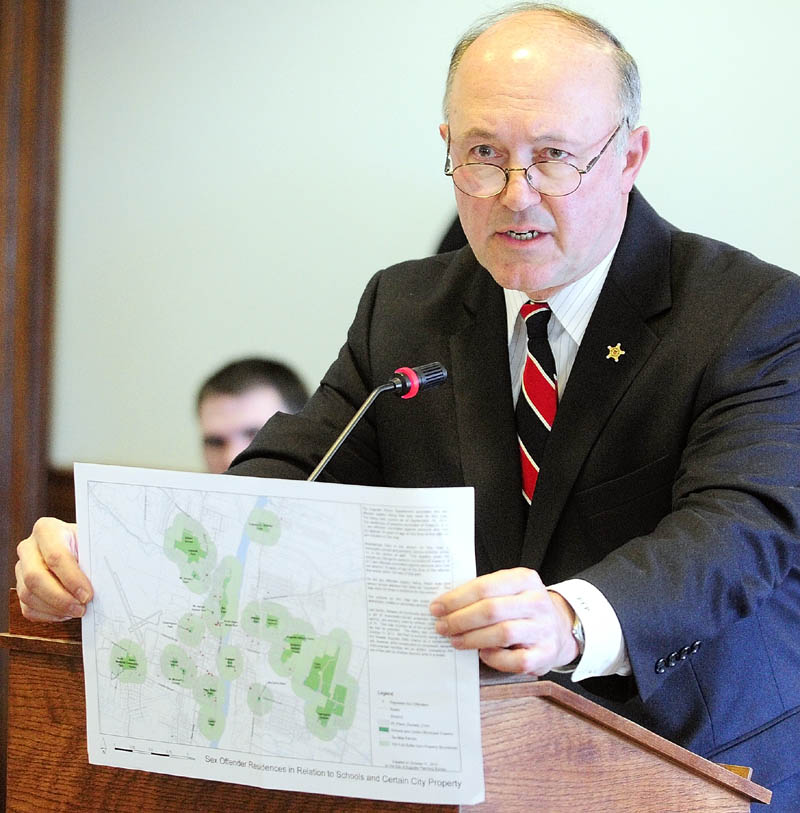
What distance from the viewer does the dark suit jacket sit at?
4.83 ft

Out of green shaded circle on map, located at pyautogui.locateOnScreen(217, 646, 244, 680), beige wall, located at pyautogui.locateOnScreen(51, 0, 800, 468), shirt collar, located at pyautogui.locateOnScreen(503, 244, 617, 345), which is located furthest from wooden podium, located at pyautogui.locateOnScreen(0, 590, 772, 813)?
beige wall, located at pyautogui.locateOnScreen(51, 0, 800, 468)

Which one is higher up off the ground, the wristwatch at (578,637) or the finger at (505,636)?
the finger at (505,636)

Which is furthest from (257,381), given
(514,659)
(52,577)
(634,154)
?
(514,659)

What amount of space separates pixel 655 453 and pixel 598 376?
0.15 m

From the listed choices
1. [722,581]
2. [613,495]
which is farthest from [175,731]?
[613,495]

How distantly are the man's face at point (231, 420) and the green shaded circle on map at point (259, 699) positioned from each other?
89.1 inches

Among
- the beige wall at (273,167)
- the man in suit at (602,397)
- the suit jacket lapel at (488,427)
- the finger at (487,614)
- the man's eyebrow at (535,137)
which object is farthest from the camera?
the beige wall at (273,167)

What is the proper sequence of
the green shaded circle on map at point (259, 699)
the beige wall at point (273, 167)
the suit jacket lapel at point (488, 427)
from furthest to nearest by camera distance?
the beige wall at point (273, 167) → the suit jacket lapel at point (488, 427) → the green shaded circle on map at point (259, 699)

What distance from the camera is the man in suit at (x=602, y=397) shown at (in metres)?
1.59

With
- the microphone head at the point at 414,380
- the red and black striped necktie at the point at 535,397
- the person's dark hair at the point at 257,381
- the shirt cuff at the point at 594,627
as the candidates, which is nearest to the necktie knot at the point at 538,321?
the red and black striped necktie at the point at 535,397

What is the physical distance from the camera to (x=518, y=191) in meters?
1.77

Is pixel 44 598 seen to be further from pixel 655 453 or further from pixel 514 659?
pixel 655 453

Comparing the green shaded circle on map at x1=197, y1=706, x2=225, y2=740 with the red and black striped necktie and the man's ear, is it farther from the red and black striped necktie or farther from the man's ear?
the man's ear

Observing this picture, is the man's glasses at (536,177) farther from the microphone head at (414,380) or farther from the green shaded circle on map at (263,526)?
the green shaded circle on map at (263,526)
